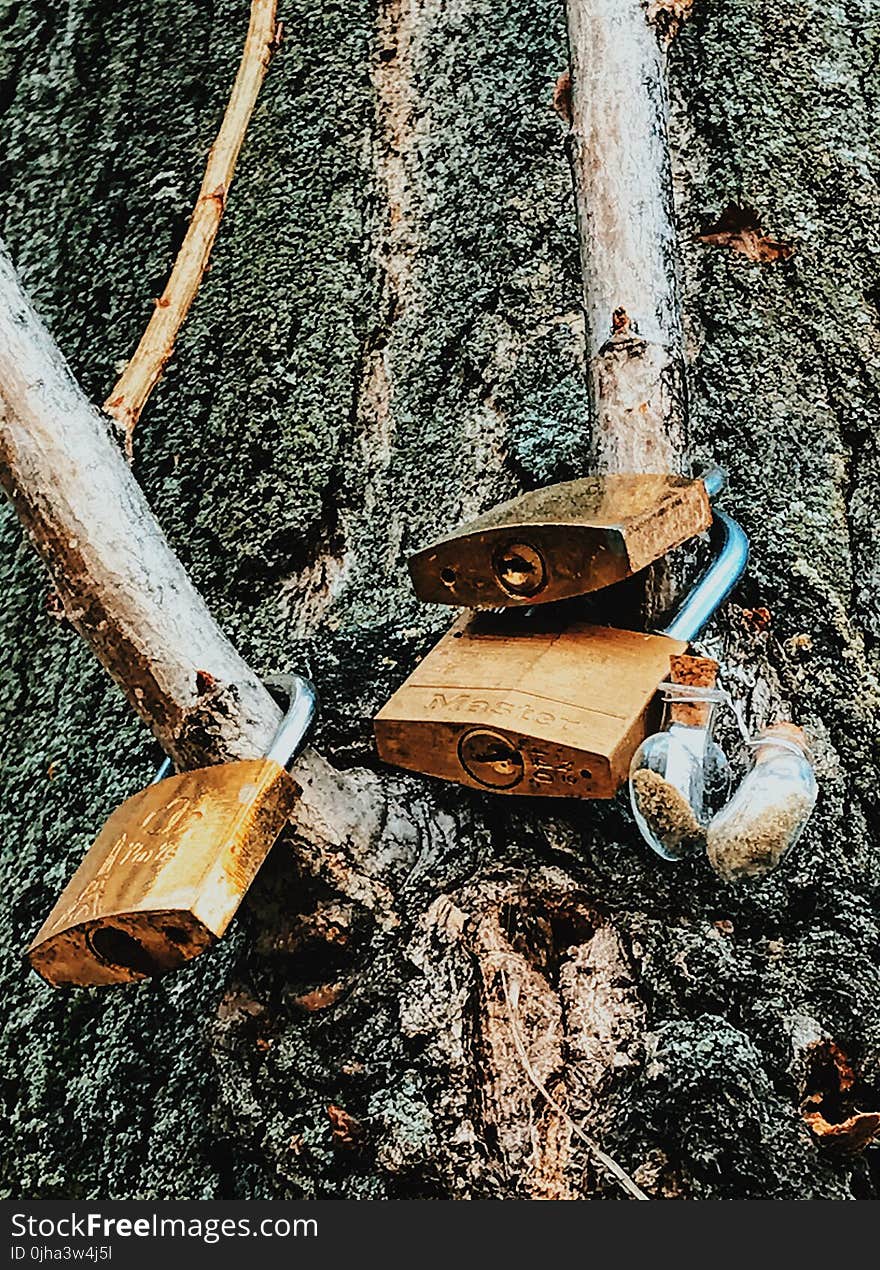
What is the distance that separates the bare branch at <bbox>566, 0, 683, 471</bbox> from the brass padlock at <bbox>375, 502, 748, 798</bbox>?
0.12 meters

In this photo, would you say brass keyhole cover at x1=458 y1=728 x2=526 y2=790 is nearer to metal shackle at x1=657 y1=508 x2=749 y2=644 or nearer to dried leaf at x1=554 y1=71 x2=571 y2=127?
metal shackle at x1=657 y1=508 x2=749 y2=644

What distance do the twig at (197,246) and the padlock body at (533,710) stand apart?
269 millimetres

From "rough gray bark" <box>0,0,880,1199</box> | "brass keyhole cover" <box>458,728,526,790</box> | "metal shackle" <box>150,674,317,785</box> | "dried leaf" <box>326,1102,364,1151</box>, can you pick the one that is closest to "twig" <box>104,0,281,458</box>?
"rough gray bark" <box>0,0,880,1199</box>

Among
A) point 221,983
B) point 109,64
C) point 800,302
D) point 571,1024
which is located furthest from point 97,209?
point 571,1024

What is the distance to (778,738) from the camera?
2.39ft

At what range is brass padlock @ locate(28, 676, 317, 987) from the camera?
2.15 feet

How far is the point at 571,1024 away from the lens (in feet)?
2.45

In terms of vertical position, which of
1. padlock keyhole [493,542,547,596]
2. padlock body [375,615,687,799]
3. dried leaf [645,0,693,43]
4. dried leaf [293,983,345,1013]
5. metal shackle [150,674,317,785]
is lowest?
dried leaf [293,983,345,1013]

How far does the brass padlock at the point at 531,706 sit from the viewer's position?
70cm

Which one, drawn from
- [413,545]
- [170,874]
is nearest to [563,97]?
[413,545]

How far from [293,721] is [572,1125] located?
9.8 inches

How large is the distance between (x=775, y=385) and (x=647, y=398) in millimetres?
218

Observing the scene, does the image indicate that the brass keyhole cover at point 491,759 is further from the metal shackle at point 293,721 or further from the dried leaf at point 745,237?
the dried leaf at point 745,237

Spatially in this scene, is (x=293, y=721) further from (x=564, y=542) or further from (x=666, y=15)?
(x=666, y=15)
